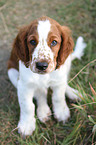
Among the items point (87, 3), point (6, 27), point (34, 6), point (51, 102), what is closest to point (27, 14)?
point (34, 6)

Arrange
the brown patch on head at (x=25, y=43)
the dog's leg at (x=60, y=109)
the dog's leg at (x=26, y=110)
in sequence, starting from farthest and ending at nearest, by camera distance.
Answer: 1. the dog's leg at (x=60, y=109)
2. the dog's leg at (x=26, y=110)
3. the brown patch on head at (x=25, y=43)

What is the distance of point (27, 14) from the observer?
6051 mm

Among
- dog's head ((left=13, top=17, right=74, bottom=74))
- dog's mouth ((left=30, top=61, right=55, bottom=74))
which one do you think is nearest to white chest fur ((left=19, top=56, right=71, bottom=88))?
dog's head ((left=13, top=17, right=74, bottom=74))

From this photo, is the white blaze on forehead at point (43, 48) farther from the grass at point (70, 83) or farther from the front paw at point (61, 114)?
the front paw at point (61, 114)

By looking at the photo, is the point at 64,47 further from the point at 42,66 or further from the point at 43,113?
the point at 43,113

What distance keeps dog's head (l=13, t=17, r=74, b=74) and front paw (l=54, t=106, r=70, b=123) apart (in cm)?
105

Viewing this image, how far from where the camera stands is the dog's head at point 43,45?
263 centimetres

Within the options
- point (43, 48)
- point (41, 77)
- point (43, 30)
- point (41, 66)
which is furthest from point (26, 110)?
point (43, 30)

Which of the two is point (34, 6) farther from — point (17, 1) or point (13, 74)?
point (13, 74)

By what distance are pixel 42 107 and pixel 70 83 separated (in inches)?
32.3

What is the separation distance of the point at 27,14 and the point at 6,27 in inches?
36.0

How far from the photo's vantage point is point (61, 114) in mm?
3689

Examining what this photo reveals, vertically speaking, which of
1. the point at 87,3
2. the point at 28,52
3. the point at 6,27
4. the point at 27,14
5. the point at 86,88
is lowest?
the point at 86,88

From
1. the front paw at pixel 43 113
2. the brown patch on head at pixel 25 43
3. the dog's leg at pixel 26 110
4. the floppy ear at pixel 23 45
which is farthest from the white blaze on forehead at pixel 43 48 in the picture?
the front paw at pixel 43 113
